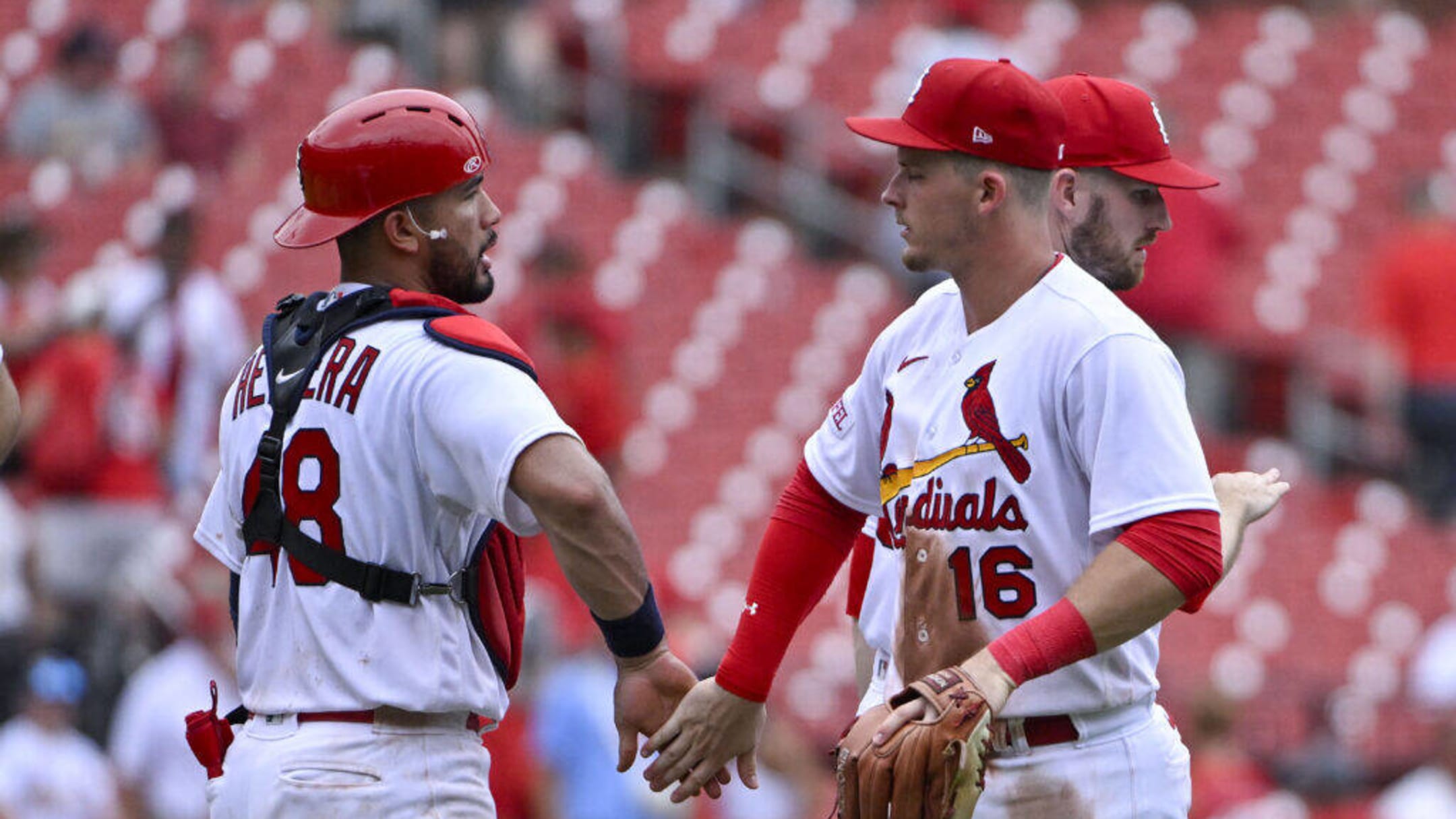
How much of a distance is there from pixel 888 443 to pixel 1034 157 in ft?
1.96

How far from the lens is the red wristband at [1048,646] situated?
379 centimetres

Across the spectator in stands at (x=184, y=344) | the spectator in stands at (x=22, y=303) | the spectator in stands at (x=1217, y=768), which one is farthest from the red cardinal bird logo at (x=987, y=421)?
the spectator in stands at (x=22, y=303)

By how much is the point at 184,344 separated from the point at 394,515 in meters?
5.54

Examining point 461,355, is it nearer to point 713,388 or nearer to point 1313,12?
point 713,388

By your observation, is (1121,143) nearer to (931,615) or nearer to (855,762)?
(931,615)

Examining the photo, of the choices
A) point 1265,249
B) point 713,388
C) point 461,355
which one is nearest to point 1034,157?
point 461,355

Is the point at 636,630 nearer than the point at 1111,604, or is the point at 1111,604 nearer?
the point at 1111,604

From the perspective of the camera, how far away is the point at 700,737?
4414mm

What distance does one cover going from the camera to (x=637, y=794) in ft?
27.3

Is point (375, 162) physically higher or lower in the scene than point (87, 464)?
higher

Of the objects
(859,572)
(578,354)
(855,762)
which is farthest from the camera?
(578,354)

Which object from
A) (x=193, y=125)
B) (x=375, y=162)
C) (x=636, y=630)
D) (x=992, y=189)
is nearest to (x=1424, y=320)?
(x=193, y=125)

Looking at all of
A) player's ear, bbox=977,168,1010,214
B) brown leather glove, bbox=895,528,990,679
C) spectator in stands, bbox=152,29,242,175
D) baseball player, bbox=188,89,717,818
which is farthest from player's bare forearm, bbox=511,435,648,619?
spectator in stands, bbox=152,29,242,175

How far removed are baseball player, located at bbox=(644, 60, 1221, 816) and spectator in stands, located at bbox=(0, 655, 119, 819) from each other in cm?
522
